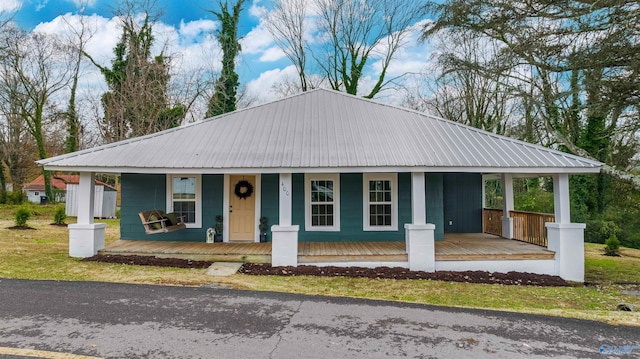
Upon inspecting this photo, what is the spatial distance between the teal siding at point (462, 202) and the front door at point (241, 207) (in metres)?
6.73

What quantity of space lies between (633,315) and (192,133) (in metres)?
10.1

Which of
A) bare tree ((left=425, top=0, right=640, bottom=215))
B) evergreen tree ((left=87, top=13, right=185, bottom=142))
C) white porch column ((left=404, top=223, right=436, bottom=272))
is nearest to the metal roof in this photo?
white porch column ((left=404, top=223, right=436, bottom=272))

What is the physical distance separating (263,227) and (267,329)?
19.1 ft

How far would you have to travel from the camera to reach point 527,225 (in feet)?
33.3

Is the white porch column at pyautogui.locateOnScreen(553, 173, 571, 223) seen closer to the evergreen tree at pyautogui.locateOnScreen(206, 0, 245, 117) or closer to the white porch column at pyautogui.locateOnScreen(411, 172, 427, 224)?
the white porch column at pyautogui.locateOnScreen(411, 172, 427, 224)

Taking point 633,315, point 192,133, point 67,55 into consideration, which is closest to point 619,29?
point 633,315

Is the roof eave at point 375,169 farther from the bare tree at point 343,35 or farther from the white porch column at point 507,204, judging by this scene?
the bare tree at point 343,35

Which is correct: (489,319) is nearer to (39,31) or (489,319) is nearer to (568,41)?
(568,41)

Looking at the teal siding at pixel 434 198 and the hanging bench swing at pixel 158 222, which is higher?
the teal siding at pixel 434 198

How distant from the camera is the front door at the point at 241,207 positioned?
1018 centimetres

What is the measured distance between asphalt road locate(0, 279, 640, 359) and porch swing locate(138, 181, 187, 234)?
8.74ft

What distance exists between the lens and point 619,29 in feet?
23.8

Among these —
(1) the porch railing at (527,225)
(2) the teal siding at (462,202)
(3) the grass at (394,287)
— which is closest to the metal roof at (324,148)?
(1) the porch railing at (527,225)

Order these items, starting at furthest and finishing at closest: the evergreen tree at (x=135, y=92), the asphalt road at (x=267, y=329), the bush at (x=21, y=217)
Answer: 1. the evergreen tree at (x=135, y=92)
2. the bush at (x=21, y=217)
3. the asphalt road at (x=267, y=329)
